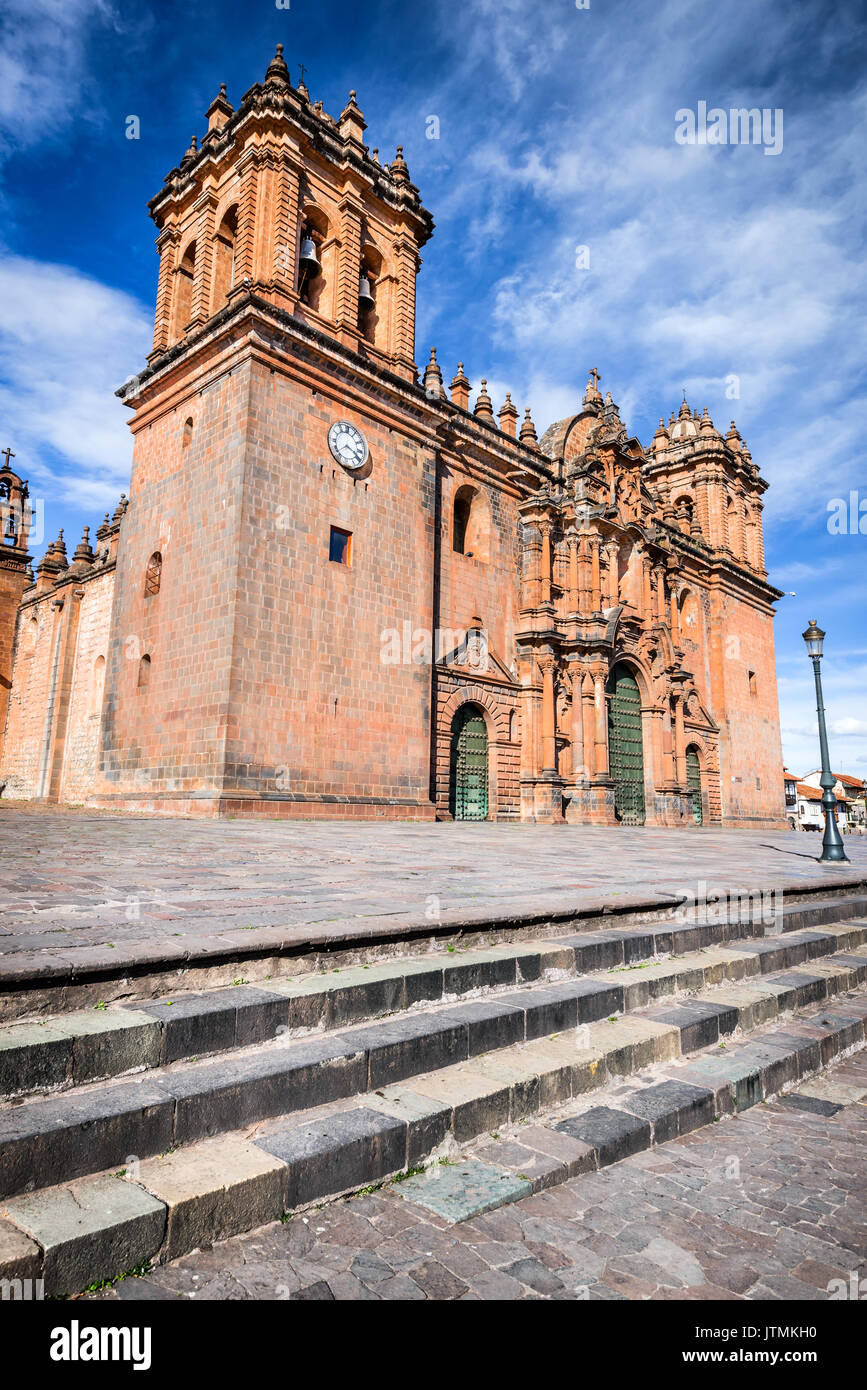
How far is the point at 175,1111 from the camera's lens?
8.56 feet

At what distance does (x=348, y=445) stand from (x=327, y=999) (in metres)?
14.9

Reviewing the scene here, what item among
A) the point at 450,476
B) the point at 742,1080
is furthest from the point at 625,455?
the point at 742,1080

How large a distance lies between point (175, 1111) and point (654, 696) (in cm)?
2483

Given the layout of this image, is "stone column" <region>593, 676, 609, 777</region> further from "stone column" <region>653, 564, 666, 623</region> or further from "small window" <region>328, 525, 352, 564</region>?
"small window" <region>328, 525, 352, 564</region>

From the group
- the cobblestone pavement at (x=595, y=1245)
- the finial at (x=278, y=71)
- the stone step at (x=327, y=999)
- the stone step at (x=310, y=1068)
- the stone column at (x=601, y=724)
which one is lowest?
the cobblestone pavement at (x=595, y=1245)

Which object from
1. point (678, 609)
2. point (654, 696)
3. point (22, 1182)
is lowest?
point (22, 1182)

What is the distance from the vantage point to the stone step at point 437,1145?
7.17 ft

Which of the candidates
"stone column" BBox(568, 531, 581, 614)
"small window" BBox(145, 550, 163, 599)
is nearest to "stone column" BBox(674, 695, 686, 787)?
"stone column" BBox(568, 531, 581, 614)

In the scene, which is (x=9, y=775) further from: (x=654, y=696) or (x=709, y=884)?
(x=709, y=884)

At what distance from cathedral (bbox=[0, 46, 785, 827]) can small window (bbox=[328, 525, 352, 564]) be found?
0.05m

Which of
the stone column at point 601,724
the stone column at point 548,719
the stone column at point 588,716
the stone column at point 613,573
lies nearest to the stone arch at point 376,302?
the stone column at point 548,719

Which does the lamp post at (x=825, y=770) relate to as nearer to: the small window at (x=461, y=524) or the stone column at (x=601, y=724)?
the stone column at (x=601, y=724)

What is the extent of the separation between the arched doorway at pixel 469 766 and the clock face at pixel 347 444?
6658 millimetres

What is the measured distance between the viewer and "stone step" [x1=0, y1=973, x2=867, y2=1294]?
7.17 ft
